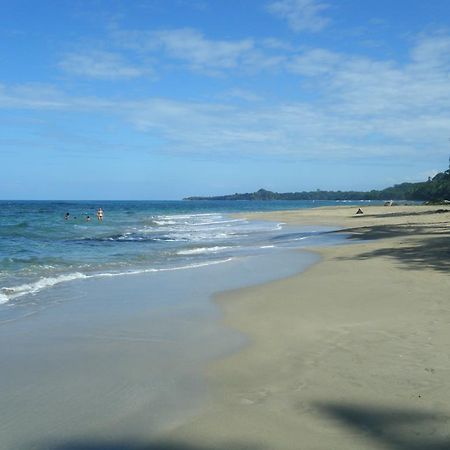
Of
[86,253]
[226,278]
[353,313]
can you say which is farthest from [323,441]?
[86,253]

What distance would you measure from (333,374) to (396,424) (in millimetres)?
1211

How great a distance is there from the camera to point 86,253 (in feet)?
65.1

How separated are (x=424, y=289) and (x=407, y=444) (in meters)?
6.25

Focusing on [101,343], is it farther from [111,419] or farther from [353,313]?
[353,313]

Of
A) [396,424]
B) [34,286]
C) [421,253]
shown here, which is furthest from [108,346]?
[421,253]

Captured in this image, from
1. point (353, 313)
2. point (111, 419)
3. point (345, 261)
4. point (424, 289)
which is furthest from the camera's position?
point (345, 261)

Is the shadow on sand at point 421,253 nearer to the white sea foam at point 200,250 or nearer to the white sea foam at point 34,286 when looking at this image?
the white sea foam at point 200,250

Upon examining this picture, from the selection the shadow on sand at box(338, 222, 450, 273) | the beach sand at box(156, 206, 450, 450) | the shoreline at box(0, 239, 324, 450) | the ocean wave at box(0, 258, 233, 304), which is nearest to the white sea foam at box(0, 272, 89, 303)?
the ocean wave at box(0, 258, 233, 304)

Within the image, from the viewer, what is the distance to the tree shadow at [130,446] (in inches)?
150

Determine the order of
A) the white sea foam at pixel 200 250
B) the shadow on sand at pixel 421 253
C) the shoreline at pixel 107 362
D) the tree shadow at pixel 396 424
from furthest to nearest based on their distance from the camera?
1. the white sea foam at pixel 200 250
2. the shadow on sand at pixel 421 253
3. the shoreline at pixel 107 362
4. the tree shadow at pixel 396 424

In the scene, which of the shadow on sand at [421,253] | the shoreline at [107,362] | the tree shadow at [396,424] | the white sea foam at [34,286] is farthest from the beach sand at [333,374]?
the white sea foam at [34,286]

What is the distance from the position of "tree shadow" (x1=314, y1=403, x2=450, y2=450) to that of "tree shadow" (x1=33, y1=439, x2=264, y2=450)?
2.89ft

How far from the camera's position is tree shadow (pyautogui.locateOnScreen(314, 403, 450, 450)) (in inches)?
149

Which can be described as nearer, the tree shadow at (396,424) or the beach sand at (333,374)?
the tree shadow at (396,424)
